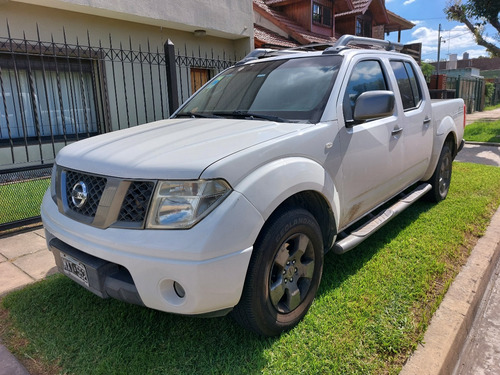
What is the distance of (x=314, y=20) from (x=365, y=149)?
54.2ft

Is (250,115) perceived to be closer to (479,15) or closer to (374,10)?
(479,15)

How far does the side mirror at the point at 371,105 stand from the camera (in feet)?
9.24

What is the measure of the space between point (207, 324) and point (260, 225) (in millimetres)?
971

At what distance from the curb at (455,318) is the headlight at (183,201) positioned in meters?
1.50

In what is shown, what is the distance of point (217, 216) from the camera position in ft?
6.29

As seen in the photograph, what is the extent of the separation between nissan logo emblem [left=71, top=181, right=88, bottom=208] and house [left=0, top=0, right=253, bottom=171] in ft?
13.4

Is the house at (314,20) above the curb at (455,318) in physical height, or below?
above

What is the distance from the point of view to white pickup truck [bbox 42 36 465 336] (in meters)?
1.95

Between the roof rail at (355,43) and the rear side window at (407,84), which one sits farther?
the rear side window at (407,84)

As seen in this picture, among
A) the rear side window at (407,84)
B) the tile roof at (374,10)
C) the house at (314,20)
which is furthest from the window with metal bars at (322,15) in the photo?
the rear side window at (407,84)

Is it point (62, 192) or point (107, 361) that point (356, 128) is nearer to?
point (62, 192)

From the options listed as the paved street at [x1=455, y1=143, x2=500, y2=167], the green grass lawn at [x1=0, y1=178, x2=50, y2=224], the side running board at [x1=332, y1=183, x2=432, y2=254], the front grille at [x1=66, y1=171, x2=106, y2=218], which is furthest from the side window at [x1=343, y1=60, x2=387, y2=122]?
the paved street at [x1=455, y1=143, x2=500, y2=167]

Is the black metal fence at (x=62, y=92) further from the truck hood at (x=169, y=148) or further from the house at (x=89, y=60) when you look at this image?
the truck hood at (x=169, y=148)

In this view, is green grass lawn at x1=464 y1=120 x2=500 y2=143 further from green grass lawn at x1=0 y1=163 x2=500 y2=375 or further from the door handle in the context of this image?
green grass lawn at x1=0 y1=163 x2=500 y2=375
